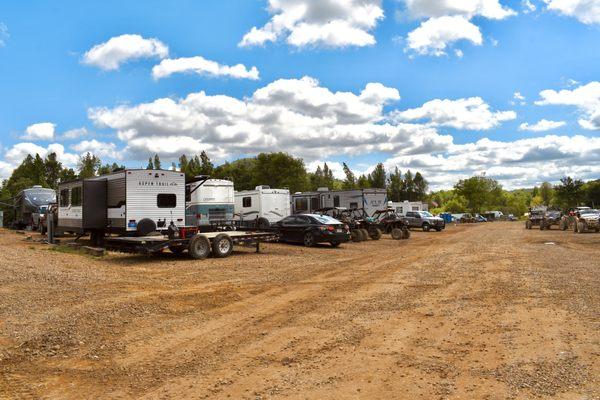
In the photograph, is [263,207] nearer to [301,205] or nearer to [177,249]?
[301,205]

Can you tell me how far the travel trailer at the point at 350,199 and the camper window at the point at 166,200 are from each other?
46.0 ft

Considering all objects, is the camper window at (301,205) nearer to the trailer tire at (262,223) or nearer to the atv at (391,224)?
the atv at (391,224)

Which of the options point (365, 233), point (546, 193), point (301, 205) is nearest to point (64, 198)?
point (365, 233)

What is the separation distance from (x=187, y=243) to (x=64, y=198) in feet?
21.6

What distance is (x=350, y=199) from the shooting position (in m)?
31.1

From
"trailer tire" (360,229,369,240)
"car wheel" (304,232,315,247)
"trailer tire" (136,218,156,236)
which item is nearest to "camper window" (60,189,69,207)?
"trailer tire" (136,218,156,236)

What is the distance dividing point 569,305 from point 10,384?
7.80 meters

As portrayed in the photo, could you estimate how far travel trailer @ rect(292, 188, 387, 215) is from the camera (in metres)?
31.0

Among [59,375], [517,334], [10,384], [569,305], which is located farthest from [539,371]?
[10,384]

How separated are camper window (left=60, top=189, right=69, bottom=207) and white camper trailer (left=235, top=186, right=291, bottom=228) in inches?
353

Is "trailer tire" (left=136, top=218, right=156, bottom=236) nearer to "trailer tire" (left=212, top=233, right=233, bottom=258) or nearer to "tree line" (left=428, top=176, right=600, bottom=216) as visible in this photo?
"trailer tire" (left=212, top=233, right=233, bottom=258)

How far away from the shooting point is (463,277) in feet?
38.4

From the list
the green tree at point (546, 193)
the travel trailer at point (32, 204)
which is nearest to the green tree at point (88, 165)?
the travel trailer at point (32, 204)

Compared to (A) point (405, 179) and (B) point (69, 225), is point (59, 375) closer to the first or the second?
(B) point (69, 225)
